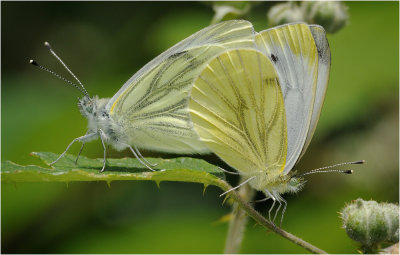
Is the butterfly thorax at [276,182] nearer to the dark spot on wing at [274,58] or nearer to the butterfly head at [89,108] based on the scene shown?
the dark spot on wing at [274,58]

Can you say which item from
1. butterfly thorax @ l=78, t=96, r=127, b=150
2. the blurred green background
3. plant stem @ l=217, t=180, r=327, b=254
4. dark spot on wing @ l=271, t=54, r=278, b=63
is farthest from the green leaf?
the blurred green background

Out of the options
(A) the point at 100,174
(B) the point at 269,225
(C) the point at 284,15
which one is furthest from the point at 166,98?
(B) the point at 269,225

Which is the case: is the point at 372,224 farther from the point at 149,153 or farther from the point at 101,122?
the point at 149,153

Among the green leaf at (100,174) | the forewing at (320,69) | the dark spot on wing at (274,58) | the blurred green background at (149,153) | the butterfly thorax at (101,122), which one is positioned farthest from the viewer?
the blurred green background at (149,153)

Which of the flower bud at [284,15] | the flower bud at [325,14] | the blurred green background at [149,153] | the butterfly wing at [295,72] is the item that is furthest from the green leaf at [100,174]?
the blurred green background at [149,153]

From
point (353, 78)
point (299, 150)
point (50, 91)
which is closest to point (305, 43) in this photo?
point (299, 150)
